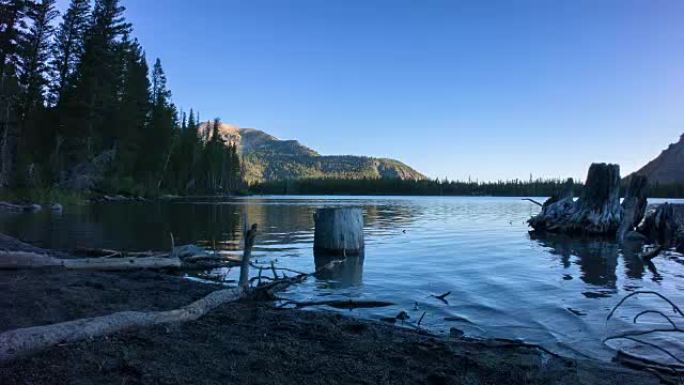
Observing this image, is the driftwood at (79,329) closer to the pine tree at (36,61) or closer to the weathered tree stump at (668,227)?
the weathered tree stump at (668,227)

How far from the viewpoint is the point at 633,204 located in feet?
81.7

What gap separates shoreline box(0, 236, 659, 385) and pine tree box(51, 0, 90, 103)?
65.7 m

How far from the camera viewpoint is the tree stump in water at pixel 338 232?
17.2m

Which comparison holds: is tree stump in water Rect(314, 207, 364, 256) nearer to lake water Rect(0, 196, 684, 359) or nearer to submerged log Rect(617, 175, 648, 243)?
lake water Rect(0, 196, 684, 359)

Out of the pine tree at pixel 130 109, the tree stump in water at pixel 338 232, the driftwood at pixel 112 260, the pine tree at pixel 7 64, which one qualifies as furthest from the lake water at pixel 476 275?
the pine tree at pixel 130 109

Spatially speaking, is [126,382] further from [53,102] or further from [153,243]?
[53,102]

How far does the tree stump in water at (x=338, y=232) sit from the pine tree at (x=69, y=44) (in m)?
59.0

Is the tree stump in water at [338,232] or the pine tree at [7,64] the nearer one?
the tree stump in water at [338,232]

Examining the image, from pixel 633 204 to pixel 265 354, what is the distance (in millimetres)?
24450

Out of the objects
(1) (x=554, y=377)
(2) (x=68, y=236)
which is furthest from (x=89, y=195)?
(1) (x=554, y=377)

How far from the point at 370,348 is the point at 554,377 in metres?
2.09

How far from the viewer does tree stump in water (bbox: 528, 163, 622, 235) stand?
2714 centimetres

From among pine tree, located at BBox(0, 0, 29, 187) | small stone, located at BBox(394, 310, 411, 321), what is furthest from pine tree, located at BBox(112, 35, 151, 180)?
small stone, located at BBox(394, 310, 411, 321)

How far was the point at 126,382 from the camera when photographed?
14.9 feet
